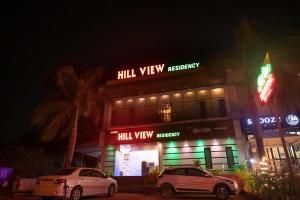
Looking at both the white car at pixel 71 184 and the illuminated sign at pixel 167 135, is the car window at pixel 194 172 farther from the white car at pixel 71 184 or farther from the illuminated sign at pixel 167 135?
the illuminated sign at pixel 167 135

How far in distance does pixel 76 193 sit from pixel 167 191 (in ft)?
14.5

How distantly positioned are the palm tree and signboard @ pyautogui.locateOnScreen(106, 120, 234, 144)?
11.4ft

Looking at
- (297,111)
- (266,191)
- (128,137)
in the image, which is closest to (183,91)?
(128,137)

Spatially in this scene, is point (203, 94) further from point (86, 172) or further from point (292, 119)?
point (86, 172)

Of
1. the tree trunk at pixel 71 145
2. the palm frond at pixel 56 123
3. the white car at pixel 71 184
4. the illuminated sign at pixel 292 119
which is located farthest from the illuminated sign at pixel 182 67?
the white car at pixel 71 184

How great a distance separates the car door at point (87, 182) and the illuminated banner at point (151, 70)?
14515mm

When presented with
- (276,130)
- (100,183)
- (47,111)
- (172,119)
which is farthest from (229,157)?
(47,111)

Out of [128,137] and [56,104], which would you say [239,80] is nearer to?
[128,137]

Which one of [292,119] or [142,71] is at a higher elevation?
[142,71]

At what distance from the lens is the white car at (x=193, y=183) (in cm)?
1082

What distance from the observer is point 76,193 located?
33.2 ft

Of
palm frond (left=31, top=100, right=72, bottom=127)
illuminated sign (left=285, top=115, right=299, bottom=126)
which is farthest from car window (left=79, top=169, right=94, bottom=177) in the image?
illuminated sign (left=285, top=115, right=299, bottom=126)

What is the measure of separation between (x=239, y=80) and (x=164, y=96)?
288 inches

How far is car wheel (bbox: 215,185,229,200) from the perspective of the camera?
1074 centimetres
